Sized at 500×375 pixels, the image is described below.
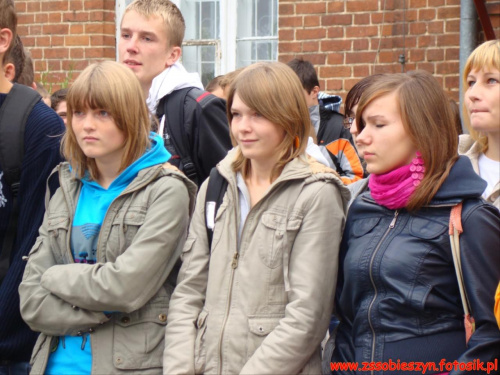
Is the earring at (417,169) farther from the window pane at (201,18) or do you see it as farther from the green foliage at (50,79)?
the green foliage at (50,79)

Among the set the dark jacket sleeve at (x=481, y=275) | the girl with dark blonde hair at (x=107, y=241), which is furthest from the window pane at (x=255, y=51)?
the dark jacket sleeve at (x=481, y=275)

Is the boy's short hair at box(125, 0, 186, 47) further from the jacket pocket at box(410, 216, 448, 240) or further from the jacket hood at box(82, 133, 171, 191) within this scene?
the jacket pocket at box(410, 216, 448, 240)

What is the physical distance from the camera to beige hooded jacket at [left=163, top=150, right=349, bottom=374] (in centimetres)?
305

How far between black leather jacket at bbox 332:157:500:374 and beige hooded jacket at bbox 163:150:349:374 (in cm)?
17

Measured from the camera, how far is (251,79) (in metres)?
3.36

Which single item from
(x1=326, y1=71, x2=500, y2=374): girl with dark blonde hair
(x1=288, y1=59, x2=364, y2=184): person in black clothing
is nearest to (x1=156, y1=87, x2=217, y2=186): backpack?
(x1=326, y1=71, x2=500, y2=374): girl with dark blonde hair

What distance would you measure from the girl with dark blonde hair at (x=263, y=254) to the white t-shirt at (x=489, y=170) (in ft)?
2.47

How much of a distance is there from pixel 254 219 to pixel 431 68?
13.1 ft

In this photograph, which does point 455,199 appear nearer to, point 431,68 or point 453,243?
point 453,243

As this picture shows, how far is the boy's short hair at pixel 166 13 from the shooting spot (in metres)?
4.31

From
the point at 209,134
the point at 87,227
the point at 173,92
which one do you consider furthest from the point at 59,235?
the point at 173,92

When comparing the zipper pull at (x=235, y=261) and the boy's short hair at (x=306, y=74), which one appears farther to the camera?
the boy's short hair at (x=306, y=74)

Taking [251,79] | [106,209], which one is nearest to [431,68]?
[251,79]

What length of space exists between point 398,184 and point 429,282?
403 millimetres
